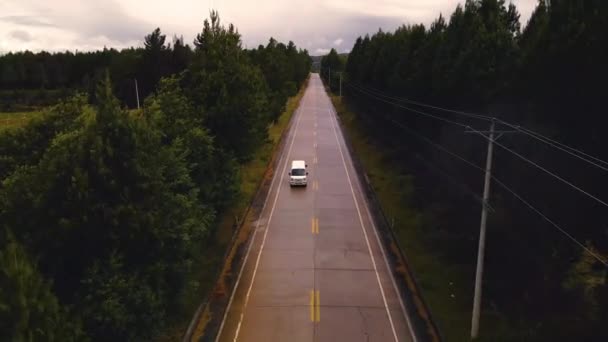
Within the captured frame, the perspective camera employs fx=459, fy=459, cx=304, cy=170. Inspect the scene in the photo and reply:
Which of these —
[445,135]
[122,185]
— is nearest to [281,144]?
[445,135]

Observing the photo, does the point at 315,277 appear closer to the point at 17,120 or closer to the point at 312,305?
the point at 312,305

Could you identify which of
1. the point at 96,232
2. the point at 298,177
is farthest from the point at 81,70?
the point at 96,232

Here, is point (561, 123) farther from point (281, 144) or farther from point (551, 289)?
point (281, 144)

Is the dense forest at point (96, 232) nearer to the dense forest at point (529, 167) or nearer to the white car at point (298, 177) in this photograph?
the dense forest at point (529, 167)

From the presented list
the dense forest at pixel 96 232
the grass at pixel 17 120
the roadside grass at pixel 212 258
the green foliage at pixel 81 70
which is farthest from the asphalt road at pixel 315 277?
the green foliage at pixel 81 70

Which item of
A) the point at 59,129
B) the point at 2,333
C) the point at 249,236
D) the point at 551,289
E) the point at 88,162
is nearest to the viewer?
the point at 2,333

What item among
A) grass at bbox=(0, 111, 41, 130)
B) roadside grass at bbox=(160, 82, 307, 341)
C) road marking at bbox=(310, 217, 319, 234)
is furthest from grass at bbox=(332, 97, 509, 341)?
grass at bbox=(0, 111, 41, 130)
